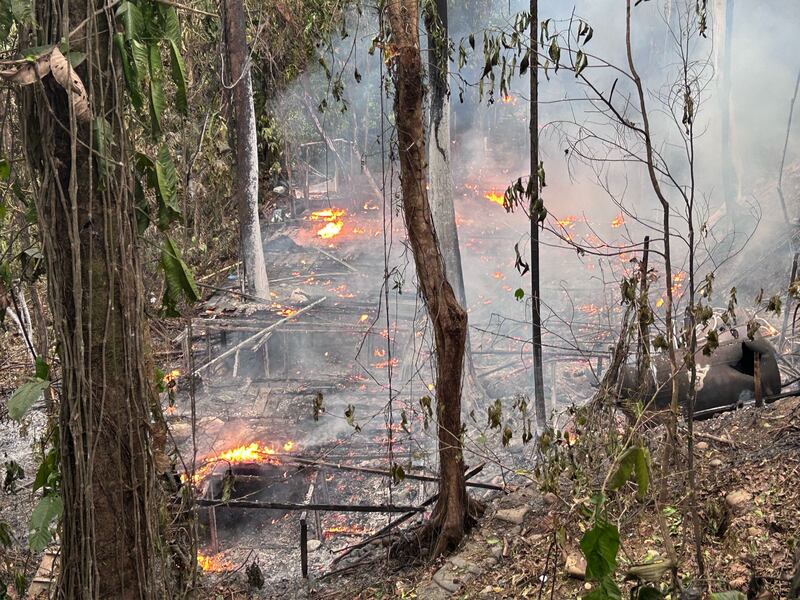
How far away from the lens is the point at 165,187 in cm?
329

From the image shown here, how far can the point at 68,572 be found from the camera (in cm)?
315

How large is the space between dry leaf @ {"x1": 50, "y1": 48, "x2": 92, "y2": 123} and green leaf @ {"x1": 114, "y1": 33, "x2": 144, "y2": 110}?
189mm

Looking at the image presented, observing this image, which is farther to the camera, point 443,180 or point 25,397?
point 443,180

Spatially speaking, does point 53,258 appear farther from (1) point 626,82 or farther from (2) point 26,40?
(1) point 626,82

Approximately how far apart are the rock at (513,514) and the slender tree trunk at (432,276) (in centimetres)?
35

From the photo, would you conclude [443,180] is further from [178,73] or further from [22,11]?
[22,11]

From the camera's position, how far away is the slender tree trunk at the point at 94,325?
2.91 m

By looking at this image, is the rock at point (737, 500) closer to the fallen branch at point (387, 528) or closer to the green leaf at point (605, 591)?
the fallen branch at point (387, 528)

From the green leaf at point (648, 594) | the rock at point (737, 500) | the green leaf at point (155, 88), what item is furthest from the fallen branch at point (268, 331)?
the green leaf at point (648, 594)

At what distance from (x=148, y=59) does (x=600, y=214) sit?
1794cm

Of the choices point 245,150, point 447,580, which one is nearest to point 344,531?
point 447,580

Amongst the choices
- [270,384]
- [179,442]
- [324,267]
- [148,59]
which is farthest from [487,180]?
[148,59]

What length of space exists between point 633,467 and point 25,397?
105 inches

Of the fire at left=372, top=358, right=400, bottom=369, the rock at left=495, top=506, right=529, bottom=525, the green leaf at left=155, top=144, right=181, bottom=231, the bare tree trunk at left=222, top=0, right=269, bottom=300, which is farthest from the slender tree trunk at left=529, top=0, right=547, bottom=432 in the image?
the bare tree trunk at left=222, top=0, right=269, bottom=300
